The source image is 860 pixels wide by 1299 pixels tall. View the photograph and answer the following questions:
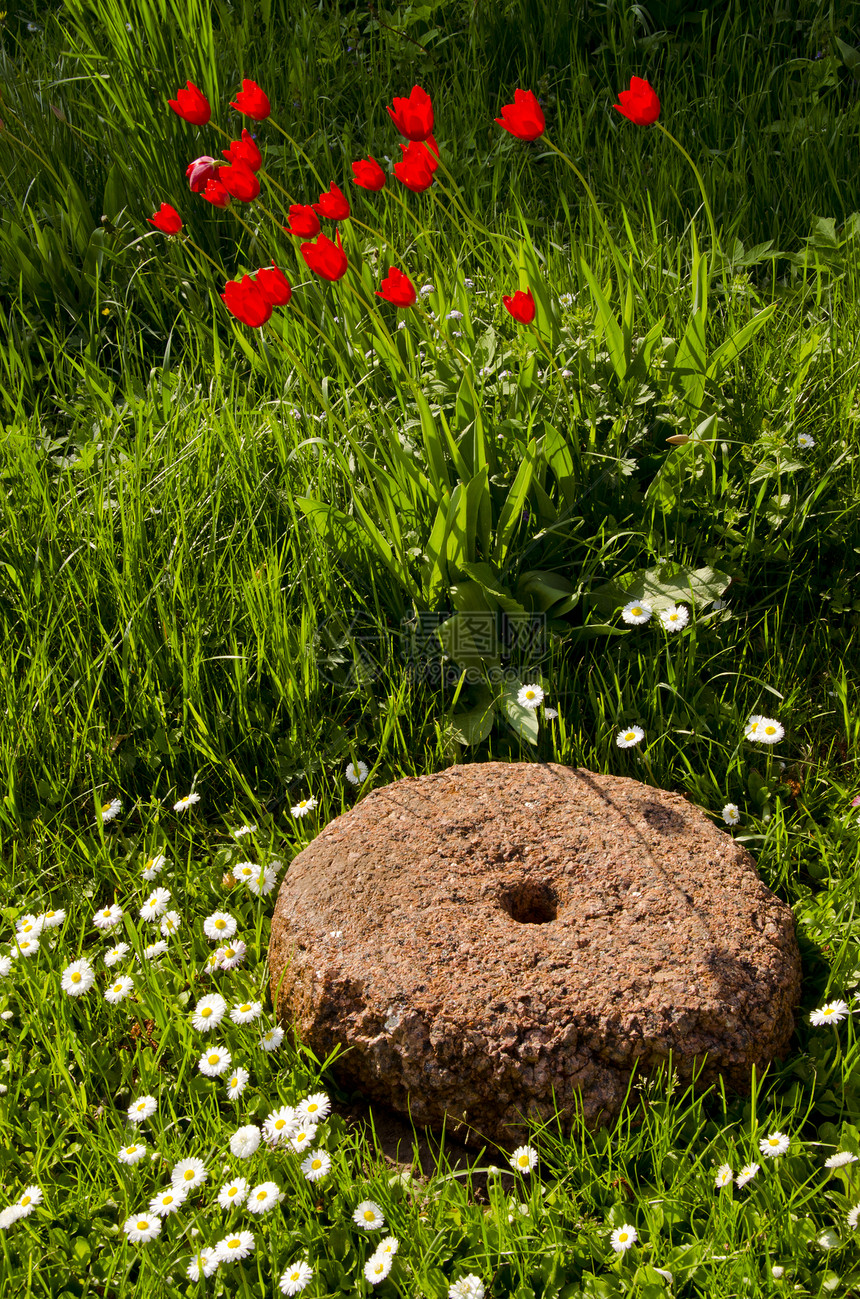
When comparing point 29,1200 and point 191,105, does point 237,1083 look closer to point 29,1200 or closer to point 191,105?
point 29,1200

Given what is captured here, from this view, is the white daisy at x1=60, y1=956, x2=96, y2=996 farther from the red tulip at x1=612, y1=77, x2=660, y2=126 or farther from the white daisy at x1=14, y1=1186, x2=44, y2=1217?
the red tulip at x1=612, y1=77, x2=660, y2=126

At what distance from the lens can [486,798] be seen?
193cm

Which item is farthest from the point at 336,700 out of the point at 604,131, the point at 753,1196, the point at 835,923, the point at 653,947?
the point at 604,131

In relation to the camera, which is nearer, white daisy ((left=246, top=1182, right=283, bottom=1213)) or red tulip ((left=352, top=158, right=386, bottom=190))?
white daisy ((left=246, top=1182, right=283, bottom=1213))

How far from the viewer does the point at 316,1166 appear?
150cm

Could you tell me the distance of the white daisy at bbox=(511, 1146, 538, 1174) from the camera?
1.48 m

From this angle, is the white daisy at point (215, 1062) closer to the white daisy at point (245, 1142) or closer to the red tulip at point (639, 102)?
the white daisy at point (245, 1142)

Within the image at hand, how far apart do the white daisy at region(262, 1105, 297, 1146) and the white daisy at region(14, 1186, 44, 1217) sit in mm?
346

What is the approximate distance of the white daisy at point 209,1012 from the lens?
169 centimetres

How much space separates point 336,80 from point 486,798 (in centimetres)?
326

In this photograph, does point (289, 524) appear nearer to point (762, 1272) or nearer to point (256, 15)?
point (762, 1272)

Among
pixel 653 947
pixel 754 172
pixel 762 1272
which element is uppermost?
pixel 754 172

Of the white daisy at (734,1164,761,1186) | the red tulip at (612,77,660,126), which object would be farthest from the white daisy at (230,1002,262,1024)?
the red tulip at (612,77,660,126)

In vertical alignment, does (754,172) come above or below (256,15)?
below
